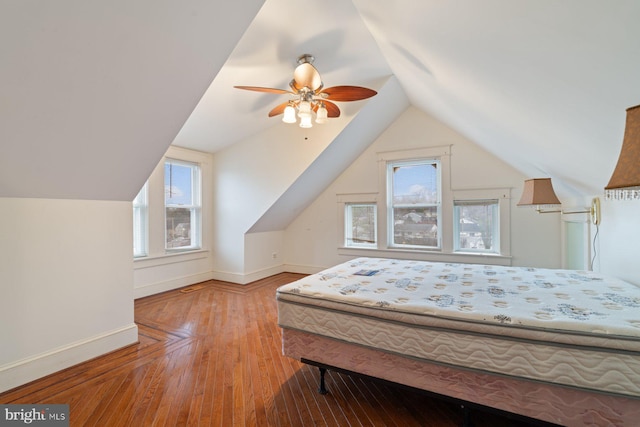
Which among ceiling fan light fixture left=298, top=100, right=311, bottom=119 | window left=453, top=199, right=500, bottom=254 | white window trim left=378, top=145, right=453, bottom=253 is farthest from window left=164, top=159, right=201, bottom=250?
window left=453, top=199, right=500, bottom=254

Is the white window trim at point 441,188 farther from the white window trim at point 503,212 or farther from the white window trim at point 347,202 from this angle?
the white window trim at point 503,212

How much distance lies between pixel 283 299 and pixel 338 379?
29.6 inches

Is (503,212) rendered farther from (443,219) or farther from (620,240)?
(620,240)

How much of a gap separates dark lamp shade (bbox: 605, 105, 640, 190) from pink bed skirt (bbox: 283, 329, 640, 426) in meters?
1.00

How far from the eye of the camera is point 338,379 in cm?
200

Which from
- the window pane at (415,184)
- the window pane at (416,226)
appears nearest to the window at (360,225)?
the window pane at (416,226)

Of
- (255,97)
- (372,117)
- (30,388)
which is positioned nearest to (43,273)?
(30,388)

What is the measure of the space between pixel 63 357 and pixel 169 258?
2181 mm

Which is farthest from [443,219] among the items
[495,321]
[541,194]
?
[495,321]

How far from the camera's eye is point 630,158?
79 centimetres

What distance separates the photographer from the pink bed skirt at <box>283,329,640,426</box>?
1.17 meters

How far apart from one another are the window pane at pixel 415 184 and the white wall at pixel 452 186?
0.31 m

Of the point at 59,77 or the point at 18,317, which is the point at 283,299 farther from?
the point at 18,317

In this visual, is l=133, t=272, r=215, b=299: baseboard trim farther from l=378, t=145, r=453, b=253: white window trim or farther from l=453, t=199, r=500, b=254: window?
l=453, t=199, r=500, b=254: window
